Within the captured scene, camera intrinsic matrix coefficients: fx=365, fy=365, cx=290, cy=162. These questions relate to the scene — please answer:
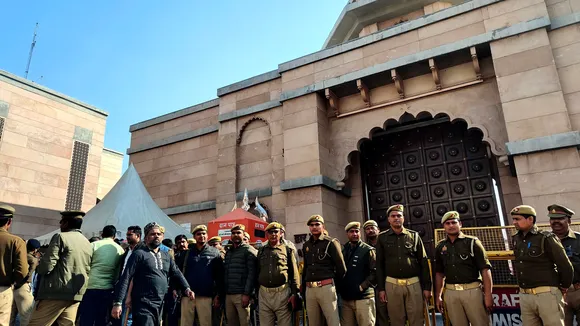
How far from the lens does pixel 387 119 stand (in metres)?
11.5

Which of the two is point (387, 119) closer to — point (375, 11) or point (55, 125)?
point (375, 11)

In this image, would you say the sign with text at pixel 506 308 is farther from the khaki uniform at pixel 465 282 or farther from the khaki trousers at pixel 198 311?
the khaki trousers at pixel 198 311

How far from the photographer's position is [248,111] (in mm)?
13781

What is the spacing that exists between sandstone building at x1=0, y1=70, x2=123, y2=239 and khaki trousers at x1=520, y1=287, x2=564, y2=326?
1735cm

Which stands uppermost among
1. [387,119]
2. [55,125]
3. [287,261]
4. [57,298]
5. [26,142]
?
[55,125]

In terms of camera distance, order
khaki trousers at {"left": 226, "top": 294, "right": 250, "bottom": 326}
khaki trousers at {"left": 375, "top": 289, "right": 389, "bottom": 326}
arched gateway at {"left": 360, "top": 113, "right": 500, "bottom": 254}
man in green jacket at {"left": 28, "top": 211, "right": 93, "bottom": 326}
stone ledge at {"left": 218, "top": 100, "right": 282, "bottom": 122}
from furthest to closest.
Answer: stone ledge at {"left": 218, "top": 100, "right": 282, "bottom": 122} < arched gateway at {"left": 360, "top": 113, "right": 500, "bottom": 254} < khaki trousers at {"left": 226, "top": 294, "right": 250, "bottom": 326} < khaki trousers at {"left": 375, "top": 289, "right": 389, "bottom": 326} < man in green jacket at {"left": 28, "top": 211, "right": 93, "bottom": 326}

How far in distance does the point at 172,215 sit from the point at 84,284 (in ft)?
34.3

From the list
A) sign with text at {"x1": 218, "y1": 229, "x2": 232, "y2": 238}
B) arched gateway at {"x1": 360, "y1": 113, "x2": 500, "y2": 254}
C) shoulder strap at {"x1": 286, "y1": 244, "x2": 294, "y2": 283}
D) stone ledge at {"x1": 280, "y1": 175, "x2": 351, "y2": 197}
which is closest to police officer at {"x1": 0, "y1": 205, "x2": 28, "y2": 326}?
shoulder strap at {"x1": 286, "y1": 244, "x2": 294, "y2": 283}

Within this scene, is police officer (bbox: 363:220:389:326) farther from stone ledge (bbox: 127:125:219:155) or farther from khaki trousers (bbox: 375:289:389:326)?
stone ledge (bbox: 127:125:219:155)

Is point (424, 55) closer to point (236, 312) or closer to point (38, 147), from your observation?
point (236, 312)

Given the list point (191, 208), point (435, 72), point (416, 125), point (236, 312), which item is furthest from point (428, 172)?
point (191, 208)

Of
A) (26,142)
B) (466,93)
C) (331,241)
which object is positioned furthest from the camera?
(26,142)

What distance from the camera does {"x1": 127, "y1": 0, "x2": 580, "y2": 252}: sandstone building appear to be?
8984 millimetres

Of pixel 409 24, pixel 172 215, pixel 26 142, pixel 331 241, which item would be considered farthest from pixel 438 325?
pixel 26 142
